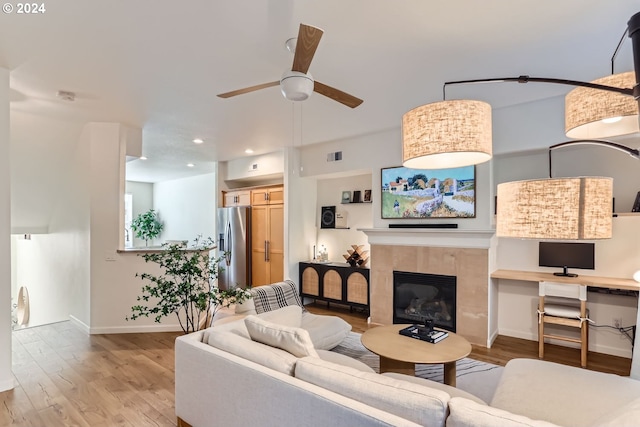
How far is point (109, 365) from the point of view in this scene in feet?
10.6

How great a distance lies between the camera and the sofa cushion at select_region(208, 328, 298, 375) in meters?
1.75

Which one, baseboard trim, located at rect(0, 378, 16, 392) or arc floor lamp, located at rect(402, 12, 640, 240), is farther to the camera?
baseboard trim, located at rect(0, 378, 16, 392)

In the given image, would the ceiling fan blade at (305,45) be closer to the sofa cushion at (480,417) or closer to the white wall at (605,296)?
the sofa cushion at (480,417)

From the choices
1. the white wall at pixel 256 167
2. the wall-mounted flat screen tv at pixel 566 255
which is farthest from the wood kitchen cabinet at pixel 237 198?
the wall-mounted flat screen tv at pixel 566 255

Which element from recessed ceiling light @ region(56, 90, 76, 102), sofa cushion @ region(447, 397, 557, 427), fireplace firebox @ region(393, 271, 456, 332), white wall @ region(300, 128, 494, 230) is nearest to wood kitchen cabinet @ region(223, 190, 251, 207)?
white wall @ region(300, 128, 494, 230)

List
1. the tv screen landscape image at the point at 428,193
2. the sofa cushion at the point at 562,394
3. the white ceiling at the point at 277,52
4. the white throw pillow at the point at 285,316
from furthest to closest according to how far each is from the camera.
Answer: the tv screen landscape image at the point at 428,193
the white throw pillow at the point at 285,316
the white ceiling at the point at 277,52
the sofa cushion at the point at 562,394

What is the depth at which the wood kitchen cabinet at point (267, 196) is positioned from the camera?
575 cm

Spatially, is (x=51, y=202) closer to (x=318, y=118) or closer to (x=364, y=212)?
(x=318, y=118)

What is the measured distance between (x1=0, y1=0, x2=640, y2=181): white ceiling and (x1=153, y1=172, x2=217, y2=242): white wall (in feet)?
13.4

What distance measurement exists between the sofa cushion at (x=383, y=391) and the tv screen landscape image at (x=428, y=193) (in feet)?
9.82

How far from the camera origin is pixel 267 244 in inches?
233

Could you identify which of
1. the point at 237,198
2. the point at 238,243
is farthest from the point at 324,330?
the point at 237,198

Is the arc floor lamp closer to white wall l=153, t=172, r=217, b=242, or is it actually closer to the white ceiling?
the white ceiling

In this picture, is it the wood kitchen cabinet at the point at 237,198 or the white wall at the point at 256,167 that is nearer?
the white wall at the point at 256,167
